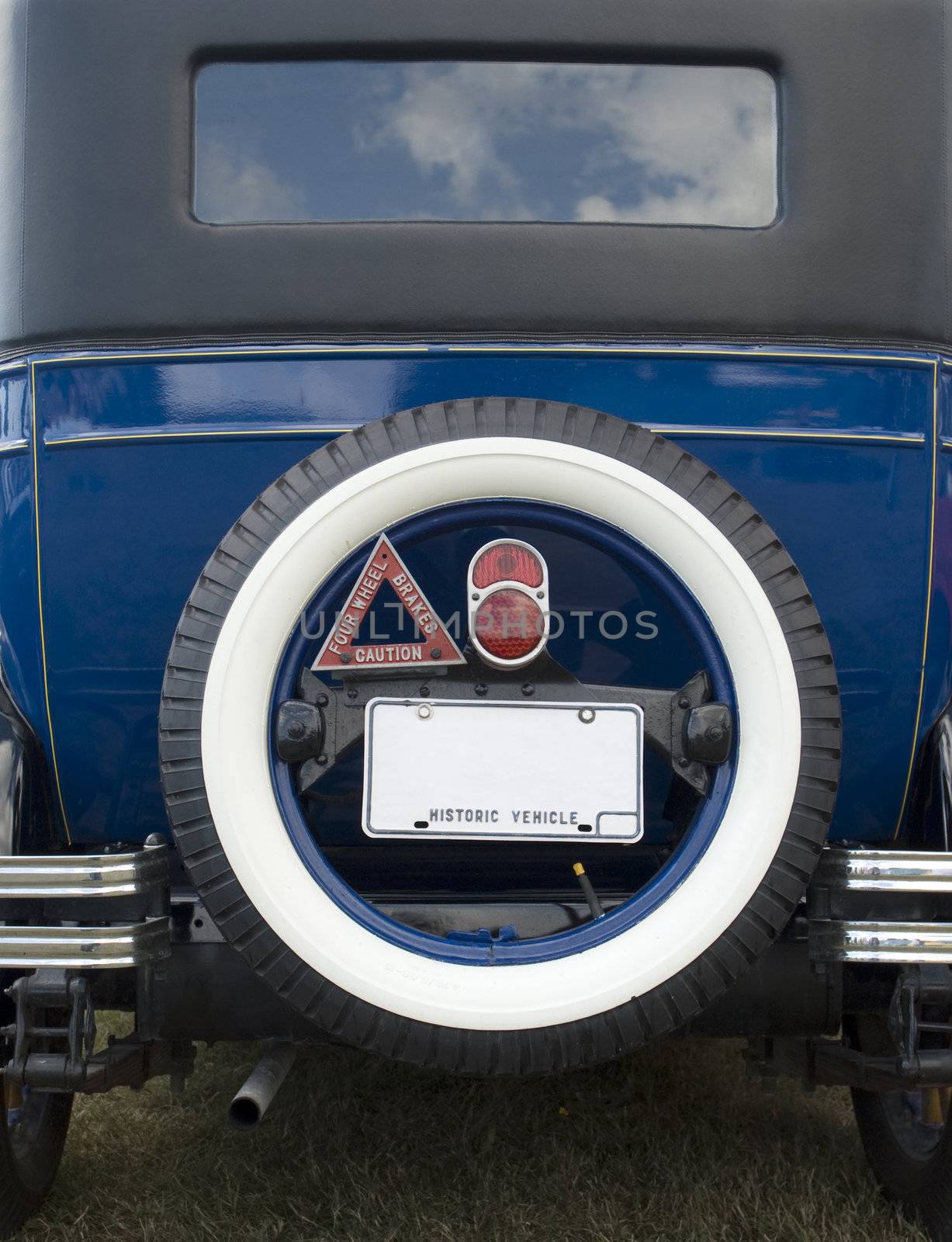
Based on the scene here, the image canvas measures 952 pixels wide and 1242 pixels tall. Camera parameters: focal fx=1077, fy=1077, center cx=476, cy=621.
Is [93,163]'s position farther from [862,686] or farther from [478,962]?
[862,686]

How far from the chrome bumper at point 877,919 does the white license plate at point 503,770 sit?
32 cm

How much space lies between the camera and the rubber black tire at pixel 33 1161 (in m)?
2.04

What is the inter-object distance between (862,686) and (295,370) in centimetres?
116

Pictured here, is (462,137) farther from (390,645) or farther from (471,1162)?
(471,1162)

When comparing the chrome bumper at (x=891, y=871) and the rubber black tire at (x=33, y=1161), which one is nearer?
the chrome bumper at (x=891, y=871)

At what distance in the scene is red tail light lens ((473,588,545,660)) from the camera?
1.65 m

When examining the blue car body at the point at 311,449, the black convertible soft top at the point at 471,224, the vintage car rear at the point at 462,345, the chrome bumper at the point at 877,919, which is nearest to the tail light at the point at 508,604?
the vintage car rear at the point at 462,345

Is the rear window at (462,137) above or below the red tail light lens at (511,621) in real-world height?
above

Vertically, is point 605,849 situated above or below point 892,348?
below

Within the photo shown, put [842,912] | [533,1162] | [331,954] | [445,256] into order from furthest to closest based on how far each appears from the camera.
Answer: [533,1162]
[445,256]
[842,912]
[331,954]

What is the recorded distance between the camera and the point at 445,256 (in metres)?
1.87

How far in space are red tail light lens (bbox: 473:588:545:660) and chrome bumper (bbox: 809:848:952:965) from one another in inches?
22.6

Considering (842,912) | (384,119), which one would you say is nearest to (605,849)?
(842,912)

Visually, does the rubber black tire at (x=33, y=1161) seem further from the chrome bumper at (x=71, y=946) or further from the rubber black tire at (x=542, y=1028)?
the rubber black tire at (x=542, y=1028)
